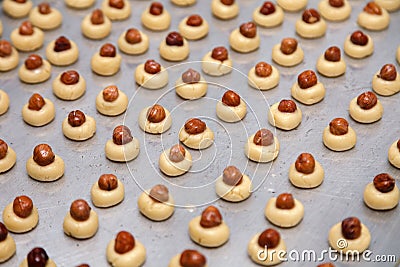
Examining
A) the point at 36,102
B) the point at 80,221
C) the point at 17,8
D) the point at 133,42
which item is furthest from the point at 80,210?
the point at 17,8

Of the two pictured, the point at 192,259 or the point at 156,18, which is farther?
the point at 156,18

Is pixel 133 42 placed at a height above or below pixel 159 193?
above

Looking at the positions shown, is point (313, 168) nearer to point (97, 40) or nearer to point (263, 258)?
→ point (263, 258)

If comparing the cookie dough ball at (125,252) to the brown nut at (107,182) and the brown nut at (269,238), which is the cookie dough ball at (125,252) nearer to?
the brown nut at (107,182)

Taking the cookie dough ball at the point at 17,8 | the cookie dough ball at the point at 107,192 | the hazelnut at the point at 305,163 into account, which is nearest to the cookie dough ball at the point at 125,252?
the cookie dough ball at the point at 107,192

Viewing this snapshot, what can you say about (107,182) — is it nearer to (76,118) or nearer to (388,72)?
(76,118)

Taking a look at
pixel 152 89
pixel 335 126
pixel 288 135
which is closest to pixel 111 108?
pixel 152 89
